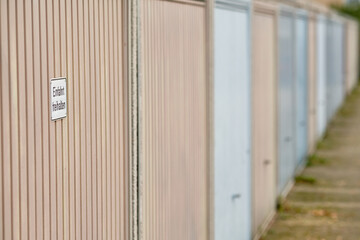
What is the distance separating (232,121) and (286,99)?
13.3 feet

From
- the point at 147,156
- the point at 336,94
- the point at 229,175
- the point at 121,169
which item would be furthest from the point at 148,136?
the point at 336,94

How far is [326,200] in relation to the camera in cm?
1132

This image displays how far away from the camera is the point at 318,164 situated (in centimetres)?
1443

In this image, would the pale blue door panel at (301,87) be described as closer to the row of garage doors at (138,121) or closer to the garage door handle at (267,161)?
the row of garage doors at (138,121)

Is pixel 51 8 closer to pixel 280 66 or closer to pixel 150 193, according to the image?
pixel 150 193

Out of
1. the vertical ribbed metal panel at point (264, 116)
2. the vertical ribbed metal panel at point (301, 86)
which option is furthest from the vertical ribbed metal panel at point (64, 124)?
the vertical ribbed metal panel at point (301, 86)

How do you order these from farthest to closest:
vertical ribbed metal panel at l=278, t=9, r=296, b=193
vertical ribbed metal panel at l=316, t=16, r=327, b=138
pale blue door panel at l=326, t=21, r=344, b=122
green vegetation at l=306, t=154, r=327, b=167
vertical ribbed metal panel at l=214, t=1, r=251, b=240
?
pale blue door panel at l=326, t=21, r=344, b=122 → vertical ribbed metal panel at l=316, t=16, r=327, b=138 → green vegetation at l=306, t=154, r=327, b=167 → vertical ribbed metal panel at l=278, t=9, r=296, b=193 → vertical ribbed metal panel at l=214, t=1, r=251, b=240

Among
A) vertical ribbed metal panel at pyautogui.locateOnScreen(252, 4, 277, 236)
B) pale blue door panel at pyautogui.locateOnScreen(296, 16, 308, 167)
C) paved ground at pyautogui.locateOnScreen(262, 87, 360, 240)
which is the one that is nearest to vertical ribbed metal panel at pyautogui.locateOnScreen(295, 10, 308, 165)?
pale blue door panel at pyautogui.locateOnScreen(296, 16, 308, 167)

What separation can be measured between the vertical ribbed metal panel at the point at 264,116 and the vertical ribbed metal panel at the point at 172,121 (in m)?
2.33

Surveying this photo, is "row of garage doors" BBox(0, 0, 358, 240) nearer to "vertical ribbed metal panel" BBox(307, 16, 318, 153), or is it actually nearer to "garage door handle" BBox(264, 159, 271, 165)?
"garage door handle" BBox(264, 159, 271, 165)

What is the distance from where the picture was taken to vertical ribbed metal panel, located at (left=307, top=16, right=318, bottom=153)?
48.9ft

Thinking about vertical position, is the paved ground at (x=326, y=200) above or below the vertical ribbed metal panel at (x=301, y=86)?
below

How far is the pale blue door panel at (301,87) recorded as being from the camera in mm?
13281

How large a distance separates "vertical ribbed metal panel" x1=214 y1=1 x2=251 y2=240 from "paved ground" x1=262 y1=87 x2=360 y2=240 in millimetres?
1328
